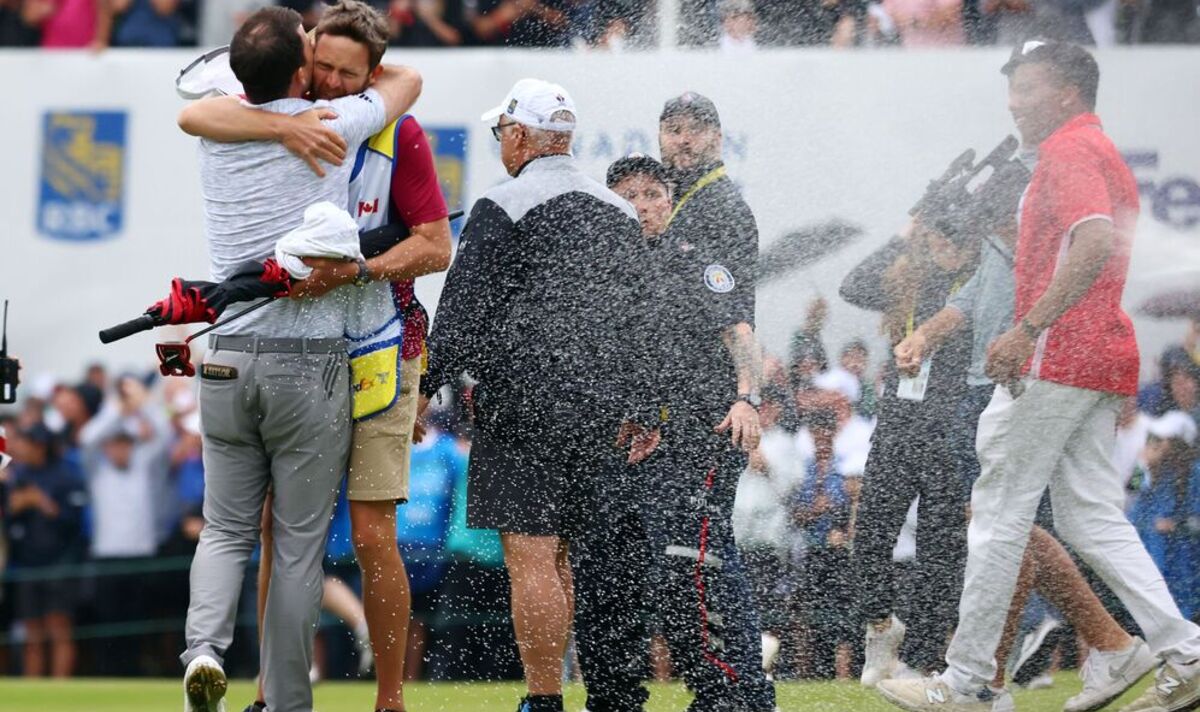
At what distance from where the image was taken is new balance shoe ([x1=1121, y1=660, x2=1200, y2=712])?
5719mm

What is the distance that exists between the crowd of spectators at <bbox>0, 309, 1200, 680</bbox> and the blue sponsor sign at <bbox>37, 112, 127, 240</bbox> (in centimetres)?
75

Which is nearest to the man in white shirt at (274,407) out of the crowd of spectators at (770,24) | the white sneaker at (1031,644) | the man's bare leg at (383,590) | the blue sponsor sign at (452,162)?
the man's bare leg at (383,590)

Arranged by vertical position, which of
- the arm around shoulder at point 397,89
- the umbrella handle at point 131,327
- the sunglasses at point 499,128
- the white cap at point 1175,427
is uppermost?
the arm around shoulder at point 397,89

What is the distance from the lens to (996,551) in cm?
591

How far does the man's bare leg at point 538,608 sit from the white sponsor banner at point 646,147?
5.81 ft

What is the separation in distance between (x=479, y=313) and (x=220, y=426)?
87cm

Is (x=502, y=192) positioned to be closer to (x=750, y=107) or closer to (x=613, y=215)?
(x=613, y=215)

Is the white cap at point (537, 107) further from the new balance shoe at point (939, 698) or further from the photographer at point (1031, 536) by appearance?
the new balance shoe at point (939, 698)

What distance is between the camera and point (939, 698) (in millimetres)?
5957

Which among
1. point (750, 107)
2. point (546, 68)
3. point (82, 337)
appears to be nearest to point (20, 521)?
point (82, 337)

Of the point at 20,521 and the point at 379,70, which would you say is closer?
the point at 379,70

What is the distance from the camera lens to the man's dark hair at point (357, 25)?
5.02 meters

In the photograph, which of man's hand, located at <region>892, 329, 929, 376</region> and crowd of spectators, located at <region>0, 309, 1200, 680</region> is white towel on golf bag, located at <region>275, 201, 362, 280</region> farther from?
man's hand, located at <region>892, 329, 929, 376</region>

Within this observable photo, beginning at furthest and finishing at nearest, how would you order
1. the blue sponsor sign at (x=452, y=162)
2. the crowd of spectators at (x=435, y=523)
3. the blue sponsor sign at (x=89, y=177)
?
the blue sponsor sign at (x=89, y=177), the blue sponsor sign at (x=452, y=162), the crowd of spectators at (x=435, y=523)
